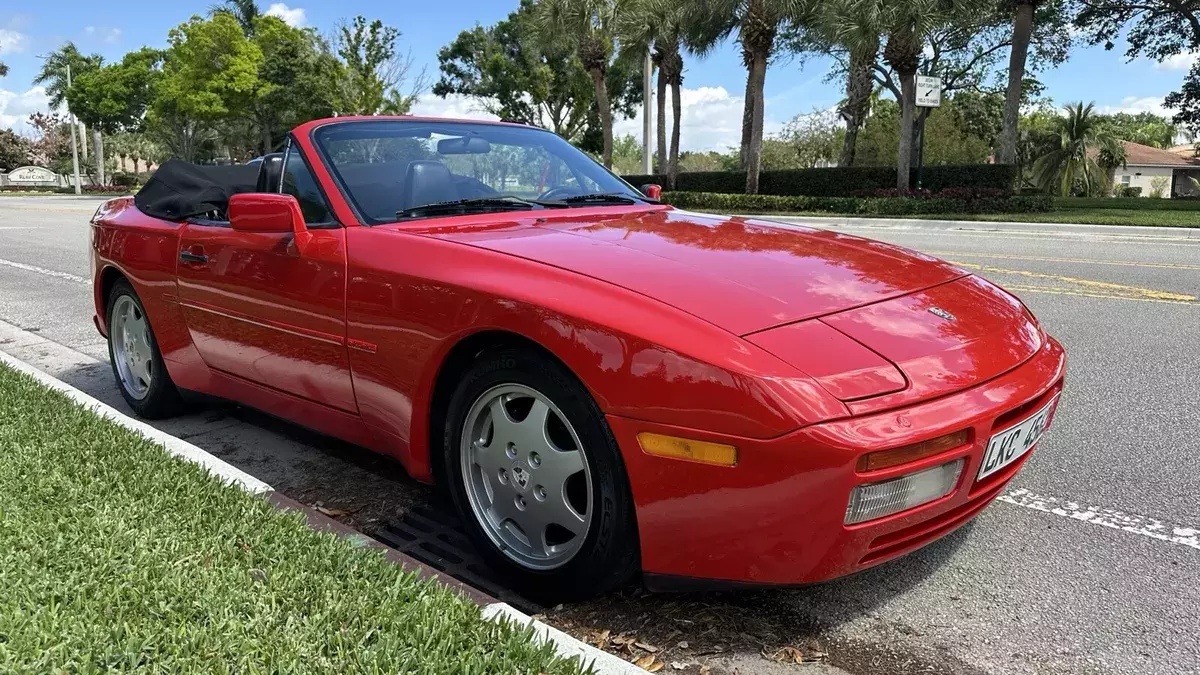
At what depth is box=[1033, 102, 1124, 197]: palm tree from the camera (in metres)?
38.8

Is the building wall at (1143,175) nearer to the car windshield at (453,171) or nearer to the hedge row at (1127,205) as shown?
the hedge row at (1127,205)

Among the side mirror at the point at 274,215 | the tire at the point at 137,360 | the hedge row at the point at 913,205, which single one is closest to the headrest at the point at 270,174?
the side mirror at the point at 274,215

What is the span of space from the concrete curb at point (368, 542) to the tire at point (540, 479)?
0.21 m

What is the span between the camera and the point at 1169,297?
274 inches

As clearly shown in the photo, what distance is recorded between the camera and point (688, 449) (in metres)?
2.04

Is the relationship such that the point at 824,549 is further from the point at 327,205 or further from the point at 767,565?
the point at 327,205

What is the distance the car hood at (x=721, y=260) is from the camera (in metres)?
2.28

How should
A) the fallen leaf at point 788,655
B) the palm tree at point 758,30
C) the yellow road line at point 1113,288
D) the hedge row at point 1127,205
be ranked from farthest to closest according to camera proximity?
the palm tree at point 758,30
the hedge row at point 1127,205
the yellow road line at point 1113,288
the fallen leaf at point 788,655

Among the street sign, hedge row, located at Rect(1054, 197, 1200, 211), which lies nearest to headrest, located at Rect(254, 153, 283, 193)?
the street sign

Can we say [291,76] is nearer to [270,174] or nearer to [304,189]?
[270,174]

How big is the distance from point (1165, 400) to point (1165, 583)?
6.82ft

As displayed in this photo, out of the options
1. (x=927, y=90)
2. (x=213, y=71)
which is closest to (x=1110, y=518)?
(x=927, y=90)

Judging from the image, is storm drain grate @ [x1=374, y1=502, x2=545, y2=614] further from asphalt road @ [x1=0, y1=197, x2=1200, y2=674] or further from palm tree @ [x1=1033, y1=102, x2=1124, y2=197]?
palm tree @ [x1=1033, y1=102, x2=1124, y2=197]

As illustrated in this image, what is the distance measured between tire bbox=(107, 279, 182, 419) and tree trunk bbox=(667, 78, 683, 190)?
1071 inches
